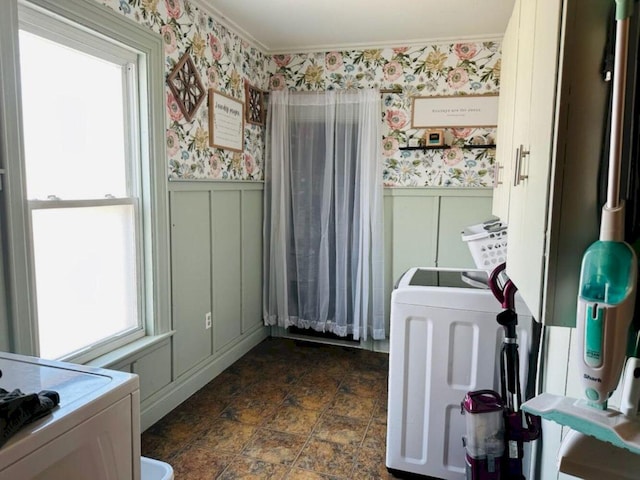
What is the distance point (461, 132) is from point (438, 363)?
204 centimetres

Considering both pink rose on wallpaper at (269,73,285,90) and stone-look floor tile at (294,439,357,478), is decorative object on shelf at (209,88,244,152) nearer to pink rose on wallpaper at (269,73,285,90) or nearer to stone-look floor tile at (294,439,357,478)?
pink rose on wallpaper at (269,73,285,90)

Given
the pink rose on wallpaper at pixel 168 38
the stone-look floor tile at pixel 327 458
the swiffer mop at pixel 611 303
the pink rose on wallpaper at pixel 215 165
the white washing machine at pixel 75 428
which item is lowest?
the stone-look floor tile at pixel 327 458

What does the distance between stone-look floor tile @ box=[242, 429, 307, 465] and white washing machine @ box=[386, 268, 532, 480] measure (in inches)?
20.0

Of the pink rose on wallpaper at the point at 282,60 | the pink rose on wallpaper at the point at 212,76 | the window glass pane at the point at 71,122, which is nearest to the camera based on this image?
the window glass pane at the point at 71,122

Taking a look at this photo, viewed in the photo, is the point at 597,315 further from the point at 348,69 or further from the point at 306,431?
the point at 348,69

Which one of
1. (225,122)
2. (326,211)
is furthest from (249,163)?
(326,211)

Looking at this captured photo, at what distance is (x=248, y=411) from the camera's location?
8.57 feet

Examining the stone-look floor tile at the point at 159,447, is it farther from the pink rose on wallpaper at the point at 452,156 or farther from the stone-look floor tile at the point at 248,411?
the pink rose on wallpaper at the point at 452,156

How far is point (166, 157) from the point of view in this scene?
7.98ft

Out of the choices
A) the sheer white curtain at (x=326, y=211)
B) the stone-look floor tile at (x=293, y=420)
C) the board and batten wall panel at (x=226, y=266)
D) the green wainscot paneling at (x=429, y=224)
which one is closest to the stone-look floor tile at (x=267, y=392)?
the stone-look floor tile at (x=293, y=420)

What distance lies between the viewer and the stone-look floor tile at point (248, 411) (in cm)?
253

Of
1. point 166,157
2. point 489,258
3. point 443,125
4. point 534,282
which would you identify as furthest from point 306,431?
point 443,125

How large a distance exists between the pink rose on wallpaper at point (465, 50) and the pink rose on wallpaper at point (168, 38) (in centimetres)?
201

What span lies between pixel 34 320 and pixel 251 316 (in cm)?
198
